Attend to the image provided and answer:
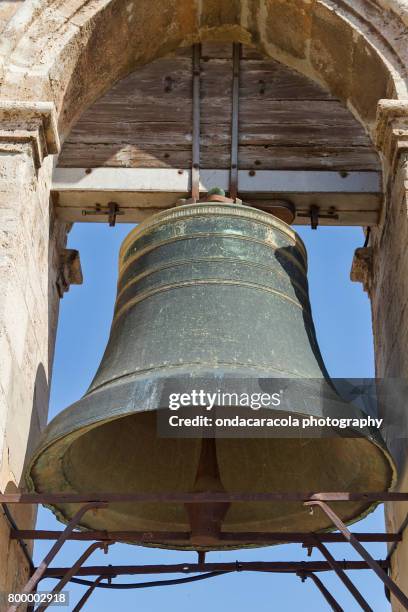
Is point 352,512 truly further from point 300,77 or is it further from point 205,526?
point 300,77

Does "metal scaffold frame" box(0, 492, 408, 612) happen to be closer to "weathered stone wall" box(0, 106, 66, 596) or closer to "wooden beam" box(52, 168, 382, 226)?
"weathered stone wall" box(0, 106, 66, 596)

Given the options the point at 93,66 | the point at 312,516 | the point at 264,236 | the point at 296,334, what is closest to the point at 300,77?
the point at 93,66

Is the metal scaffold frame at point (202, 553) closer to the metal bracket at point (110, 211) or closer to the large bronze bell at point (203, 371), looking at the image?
the large bronze bell at point (203, 371)

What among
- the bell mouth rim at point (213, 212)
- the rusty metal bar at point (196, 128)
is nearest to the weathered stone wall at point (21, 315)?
the bell mouth rim at point (213, 212)

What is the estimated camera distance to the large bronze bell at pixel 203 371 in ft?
13.1

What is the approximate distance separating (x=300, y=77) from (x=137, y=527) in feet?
8.34

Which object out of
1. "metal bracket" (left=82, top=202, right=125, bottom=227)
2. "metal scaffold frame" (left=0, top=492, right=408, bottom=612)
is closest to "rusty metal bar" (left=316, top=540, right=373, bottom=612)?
"metal scaffold frame" (left=0, top=492, right=408, bottom=612)

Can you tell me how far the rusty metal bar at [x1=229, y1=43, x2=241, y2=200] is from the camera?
5.28 metres

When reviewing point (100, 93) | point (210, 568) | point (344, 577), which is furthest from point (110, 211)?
point (344, 577)

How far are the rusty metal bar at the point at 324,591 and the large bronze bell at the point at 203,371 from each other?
0.21 m

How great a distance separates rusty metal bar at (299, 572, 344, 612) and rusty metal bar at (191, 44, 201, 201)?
1.80 m

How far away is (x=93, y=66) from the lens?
5.40 m

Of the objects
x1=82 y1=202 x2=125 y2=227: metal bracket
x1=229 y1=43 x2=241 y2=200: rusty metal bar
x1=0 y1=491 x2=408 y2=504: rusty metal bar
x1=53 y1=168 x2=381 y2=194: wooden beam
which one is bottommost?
x1=0 y1=491 x2=408 y2=504: rusty metal bar

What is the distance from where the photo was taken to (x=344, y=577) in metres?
3.98
